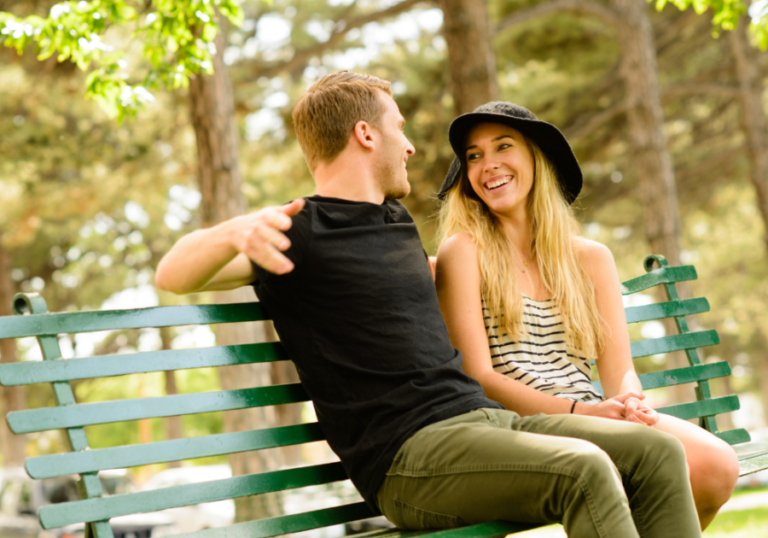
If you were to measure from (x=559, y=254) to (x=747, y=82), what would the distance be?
41.1 feet

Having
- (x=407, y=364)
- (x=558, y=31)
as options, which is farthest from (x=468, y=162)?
(x=558, y=31)

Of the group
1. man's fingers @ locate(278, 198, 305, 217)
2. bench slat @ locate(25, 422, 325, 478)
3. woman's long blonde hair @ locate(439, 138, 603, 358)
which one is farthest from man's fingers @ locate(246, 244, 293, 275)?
woman's long blonde hair @ locate(439, 138, 603, 358)

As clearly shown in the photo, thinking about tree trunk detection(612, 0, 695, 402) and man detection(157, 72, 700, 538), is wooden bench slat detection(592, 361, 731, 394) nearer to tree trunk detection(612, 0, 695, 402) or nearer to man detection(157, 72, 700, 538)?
man detection(157, 72, 700, 538)

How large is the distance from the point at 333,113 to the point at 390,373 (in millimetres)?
927

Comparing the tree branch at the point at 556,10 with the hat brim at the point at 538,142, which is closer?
the hat brim at the point at 538,142

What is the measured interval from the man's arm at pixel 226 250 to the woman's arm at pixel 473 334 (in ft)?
2.93

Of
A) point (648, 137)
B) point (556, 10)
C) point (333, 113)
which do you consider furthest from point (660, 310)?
point (648, 137)

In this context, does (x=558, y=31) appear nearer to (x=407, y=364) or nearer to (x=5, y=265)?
(x=407, y=364)

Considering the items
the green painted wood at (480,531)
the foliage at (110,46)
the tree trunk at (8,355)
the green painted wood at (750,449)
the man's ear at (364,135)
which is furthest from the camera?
the tree trunk at (8,355)

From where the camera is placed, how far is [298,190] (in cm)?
1444

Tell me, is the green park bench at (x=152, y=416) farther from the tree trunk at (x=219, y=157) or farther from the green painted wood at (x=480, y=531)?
the tree trunk at (x=219, y=157)

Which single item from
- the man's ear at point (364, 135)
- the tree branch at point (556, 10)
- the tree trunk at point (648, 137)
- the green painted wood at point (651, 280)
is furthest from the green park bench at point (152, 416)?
the tree trunk at point (648, 137)

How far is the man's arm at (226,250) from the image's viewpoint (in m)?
2.11

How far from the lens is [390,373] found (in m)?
2.40
